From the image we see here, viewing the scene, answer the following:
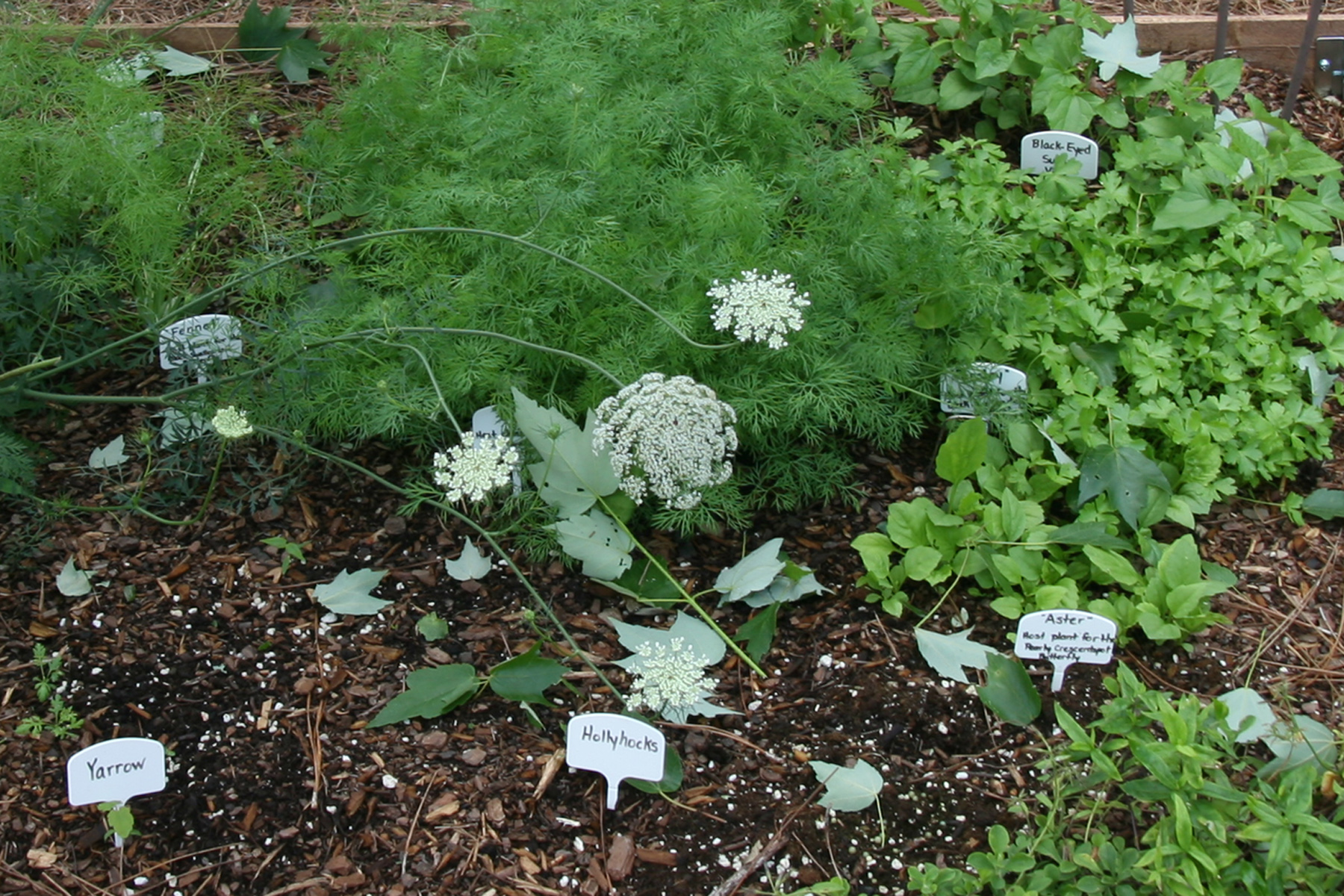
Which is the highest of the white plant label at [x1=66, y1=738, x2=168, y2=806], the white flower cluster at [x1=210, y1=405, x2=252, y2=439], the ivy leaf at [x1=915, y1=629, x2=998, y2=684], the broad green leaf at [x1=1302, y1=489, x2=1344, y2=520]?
the white flower cluster at [x1=210, y1=405, x2=252, y2=439]

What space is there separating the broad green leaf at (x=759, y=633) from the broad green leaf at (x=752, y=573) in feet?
0.19

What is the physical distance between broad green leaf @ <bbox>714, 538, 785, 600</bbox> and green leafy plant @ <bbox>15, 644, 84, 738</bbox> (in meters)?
1.20

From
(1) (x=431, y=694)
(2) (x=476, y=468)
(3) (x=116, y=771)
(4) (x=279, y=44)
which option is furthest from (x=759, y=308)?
(4) (x=279, y=44)

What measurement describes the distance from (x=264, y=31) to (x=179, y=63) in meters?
0.28

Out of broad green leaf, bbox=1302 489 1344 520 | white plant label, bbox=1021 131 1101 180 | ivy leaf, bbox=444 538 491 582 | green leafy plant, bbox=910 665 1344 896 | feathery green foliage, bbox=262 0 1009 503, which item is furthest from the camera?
white plant label, bbox=1021 131 1101 180

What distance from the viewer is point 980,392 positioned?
8.82 ft

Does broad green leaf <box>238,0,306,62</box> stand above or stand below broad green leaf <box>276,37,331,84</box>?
above

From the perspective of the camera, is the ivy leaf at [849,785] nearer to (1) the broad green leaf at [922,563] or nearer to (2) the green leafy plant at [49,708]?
(1) the broad green leaf at [922,563]

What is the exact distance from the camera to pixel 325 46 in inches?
153

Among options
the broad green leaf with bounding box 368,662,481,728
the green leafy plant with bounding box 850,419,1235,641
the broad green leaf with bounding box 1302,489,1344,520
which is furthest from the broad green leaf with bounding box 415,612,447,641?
the broad green leaf with bounding box 1302,489,1344,520

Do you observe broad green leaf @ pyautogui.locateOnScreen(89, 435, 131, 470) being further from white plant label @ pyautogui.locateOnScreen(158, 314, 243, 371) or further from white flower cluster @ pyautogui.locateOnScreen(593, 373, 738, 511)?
white flower cluster @ pyautogui.locateOnScreen(593, 373, 738, 511)

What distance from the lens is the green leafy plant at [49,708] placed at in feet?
7.12

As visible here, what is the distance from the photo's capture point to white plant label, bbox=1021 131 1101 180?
3.30 m

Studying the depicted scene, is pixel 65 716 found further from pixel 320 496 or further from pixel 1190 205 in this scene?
pixel 1190 205
